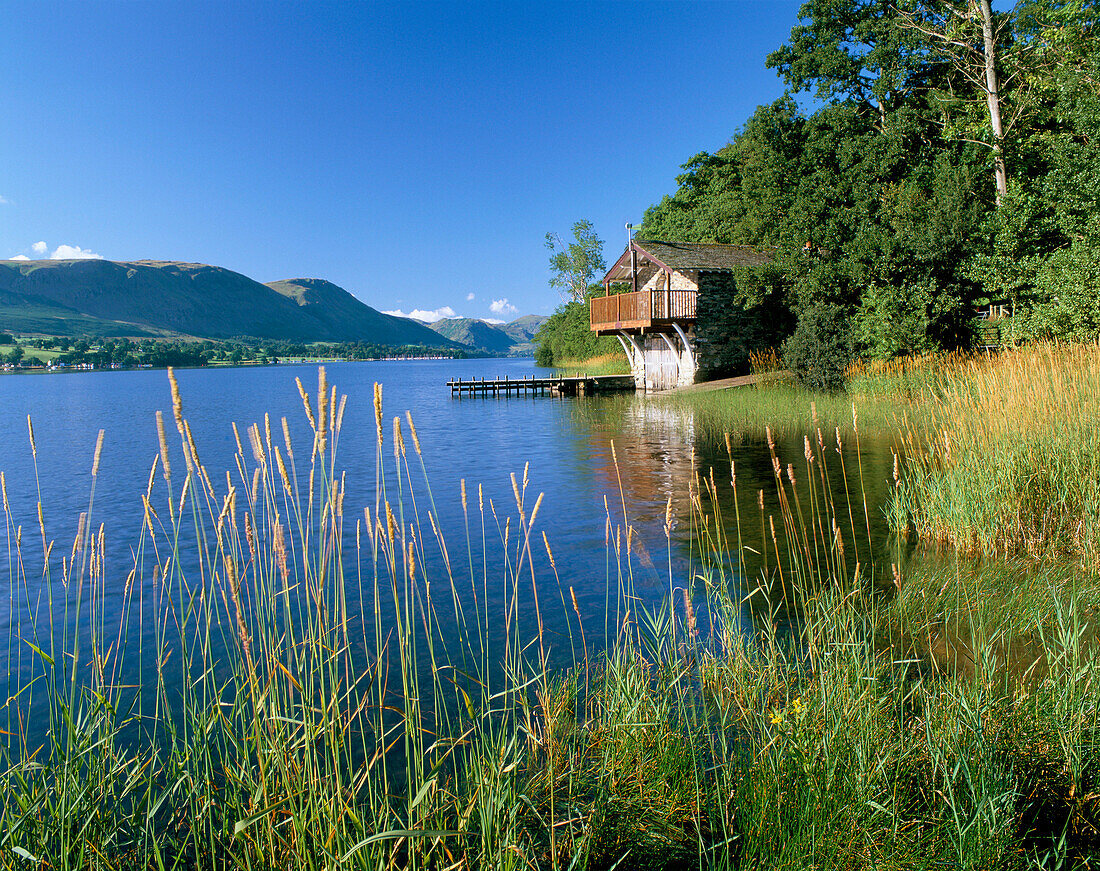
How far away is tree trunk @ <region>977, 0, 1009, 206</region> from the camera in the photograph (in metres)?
19.6

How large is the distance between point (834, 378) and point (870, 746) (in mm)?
19543

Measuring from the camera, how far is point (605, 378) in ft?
122

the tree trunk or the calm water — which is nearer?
the calm water

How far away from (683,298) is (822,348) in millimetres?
8594

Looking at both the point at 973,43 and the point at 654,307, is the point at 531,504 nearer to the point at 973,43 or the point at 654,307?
the point at 654,307

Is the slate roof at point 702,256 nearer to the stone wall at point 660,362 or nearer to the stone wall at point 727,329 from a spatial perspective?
the stone wall at point 727,329

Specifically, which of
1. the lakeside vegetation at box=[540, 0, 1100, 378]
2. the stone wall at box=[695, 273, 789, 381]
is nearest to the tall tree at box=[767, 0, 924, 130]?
the lakeside vegetation at box=[540, 0, 1100, 378]

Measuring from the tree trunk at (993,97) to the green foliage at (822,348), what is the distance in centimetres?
516

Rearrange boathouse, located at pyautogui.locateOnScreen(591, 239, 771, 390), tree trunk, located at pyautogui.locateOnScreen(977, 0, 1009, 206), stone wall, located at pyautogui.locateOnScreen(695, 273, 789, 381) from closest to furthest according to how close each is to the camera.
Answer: tree trunk, located at pyautogui.locateOnScreen(977, 0, 1009, 206), boathouse, located at pyautogui.locateOnScreen(591, 239, 771, 390), stone wall, located at pyautogui.locateOnScreen(695, 273, 789, 381)

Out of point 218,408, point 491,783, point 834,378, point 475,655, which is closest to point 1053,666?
point 491,783

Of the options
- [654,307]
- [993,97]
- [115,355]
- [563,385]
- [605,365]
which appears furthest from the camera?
[115,355]

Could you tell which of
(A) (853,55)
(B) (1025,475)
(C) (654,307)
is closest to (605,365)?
(C) (654,307)

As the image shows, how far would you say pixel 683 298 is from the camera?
1120 inches

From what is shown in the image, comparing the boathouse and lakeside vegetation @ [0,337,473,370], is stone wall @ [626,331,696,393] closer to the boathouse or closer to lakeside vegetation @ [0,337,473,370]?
the boathouse
